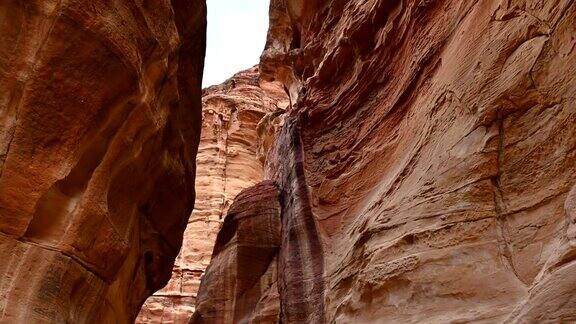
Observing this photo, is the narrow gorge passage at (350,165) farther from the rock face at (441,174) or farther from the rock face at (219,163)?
the rock face at (219,163)

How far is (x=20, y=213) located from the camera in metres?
5.21

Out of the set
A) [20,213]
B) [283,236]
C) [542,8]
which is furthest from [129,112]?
[283,236]

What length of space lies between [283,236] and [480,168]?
543cm

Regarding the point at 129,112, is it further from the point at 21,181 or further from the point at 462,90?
the point at 462,90

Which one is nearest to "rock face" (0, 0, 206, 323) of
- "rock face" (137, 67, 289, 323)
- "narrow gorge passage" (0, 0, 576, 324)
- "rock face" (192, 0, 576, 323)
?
"narrow gorge passage" (0, 0, 576, 324)

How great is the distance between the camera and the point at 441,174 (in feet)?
19.7

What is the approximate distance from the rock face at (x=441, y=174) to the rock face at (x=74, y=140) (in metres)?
2.75

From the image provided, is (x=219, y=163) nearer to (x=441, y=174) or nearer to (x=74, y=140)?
(x=74, y=140)

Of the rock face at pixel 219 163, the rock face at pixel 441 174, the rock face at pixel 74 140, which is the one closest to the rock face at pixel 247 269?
the rock face at pixel 441 174

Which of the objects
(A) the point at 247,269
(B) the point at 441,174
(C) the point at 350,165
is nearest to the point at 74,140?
(B) the point at 441,174

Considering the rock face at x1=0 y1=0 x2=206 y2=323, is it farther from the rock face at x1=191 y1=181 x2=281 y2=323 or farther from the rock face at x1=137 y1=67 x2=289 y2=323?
the rock face at x1=137 y1=67 x2=289 y2=323

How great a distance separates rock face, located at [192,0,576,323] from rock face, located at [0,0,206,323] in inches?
108

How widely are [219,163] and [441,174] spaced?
2023 cm

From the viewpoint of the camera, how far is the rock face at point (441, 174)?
16.3 feet
